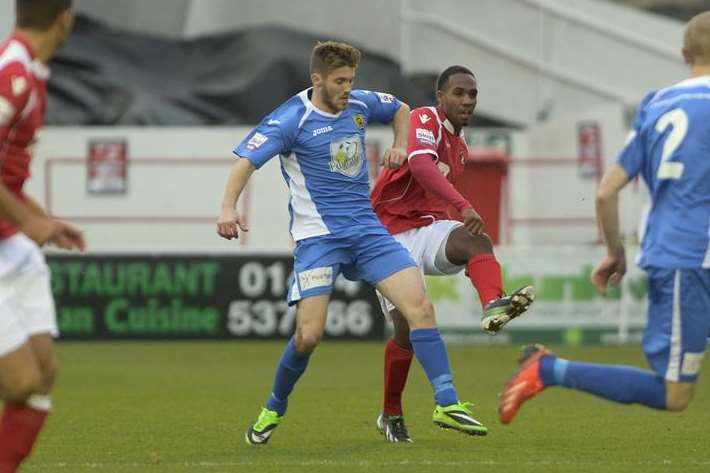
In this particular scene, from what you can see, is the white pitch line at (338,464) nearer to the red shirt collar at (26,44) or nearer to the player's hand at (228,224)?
the player's hand at (228,224)

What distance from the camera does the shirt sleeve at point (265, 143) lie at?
937 centimetres

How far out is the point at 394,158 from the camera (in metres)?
9.44

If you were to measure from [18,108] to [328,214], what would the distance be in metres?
3.09

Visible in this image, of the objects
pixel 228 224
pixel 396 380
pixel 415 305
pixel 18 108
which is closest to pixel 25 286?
pixel 18 108

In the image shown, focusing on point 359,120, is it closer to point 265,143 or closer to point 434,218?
point 265,143

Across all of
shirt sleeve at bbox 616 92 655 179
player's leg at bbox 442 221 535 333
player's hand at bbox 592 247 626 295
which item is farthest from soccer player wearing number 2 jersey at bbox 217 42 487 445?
shirt sleeve at bbox 616 92 655 179

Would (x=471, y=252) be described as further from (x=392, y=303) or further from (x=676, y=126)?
(x=676, y=126)

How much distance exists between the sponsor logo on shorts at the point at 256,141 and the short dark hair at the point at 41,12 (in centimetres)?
253

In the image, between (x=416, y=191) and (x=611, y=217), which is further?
(x=416, y=191)

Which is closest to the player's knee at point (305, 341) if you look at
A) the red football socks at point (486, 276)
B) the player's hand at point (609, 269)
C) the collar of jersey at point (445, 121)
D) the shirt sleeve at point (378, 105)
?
the red football socks at point (486, 276)

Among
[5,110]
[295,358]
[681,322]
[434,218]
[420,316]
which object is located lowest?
[295,358]

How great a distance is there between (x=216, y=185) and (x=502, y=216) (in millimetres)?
3534

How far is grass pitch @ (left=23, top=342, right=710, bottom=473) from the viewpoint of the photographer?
8.66 meters

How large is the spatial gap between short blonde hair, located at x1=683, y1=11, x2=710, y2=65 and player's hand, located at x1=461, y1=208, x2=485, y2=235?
7.63 feet
